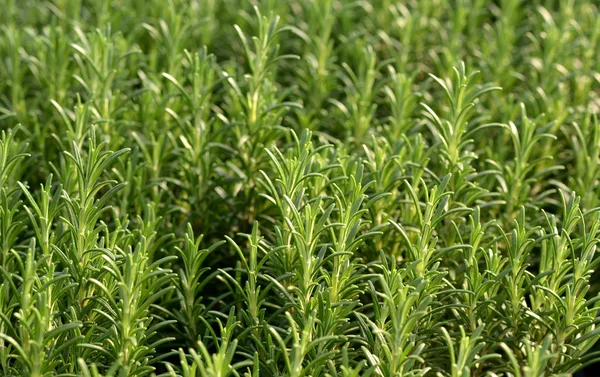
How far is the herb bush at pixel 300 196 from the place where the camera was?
8.46 feet

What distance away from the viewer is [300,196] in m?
2.85

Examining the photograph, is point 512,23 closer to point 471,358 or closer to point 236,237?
point 236,237

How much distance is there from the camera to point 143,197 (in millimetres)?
3256

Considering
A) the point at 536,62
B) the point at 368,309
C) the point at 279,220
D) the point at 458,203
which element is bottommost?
the point at 368,309

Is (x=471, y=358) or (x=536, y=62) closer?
(x=471, y=358)

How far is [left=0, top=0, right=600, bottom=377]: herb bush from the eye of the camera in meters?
2.58

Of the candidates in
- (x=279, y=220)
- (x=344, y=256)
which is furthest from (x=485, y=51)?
(x=344, y=256)

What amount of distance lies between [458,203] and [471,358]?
2.52 ft

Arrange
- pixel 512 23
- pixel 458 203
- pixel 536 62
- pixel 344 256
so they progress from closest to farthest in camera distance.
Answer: pixel 344 256
pixel 458 203
pixel 536 62
pixel 512 23

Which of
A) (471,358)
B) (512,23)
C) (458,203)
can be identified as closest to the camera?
(471,358)

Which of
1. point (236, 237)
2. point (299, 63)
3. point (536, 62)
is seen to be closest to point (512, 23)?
point (536, 62)

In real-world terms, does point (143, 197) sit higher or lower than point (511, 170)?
lower

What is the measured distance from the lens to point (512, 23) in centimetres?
464

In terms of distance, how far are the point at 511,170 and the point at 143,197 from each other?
1517 mm
